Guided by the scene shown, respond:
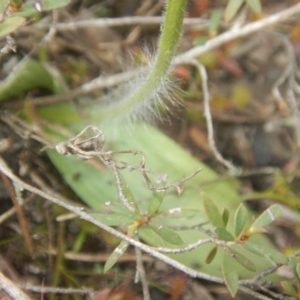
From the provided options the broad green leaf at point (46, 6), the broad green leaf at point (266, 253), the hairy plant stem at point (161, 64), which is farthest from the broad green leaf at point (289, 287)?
the broad green leaf at point (46, 6)

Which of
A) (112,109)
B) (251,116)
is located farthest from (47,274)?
(251,116)

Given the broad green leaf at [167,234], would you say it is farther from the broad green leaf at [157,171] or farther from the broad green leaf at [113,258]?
the broad green leaf at [157,171]

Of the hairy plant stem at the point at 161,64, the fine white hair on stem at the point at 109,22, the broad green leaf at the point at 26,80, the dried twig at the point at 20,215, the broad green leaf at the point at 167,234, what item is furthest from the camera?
the fine white hair on stem at the point at 109,22

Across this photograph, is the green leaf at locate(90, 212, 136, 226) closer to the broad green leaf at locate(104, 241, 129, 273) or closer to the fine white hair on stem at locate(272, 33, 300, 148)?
the broad green leaf at locate(104, 241, 129, 273)

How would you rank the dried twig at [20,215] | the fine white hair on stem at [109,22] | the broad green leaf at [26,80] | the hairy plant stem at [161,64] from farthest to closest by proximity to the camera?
the fine white hair on stem at [109,22] → the broad green leaf at [26,80] → the dried twig at [20,215] → the hairy plant stem at [161,64]

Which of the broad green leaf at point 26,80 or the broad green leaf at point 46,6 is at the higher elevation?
the broad green leaf at point 46,6

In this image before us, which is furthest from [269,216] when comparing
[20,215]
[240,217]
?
[20,215]

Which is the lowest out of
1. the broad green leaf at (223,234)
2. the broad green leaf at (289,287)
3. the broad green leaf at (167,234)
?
the broad green leaf at (289,287)
